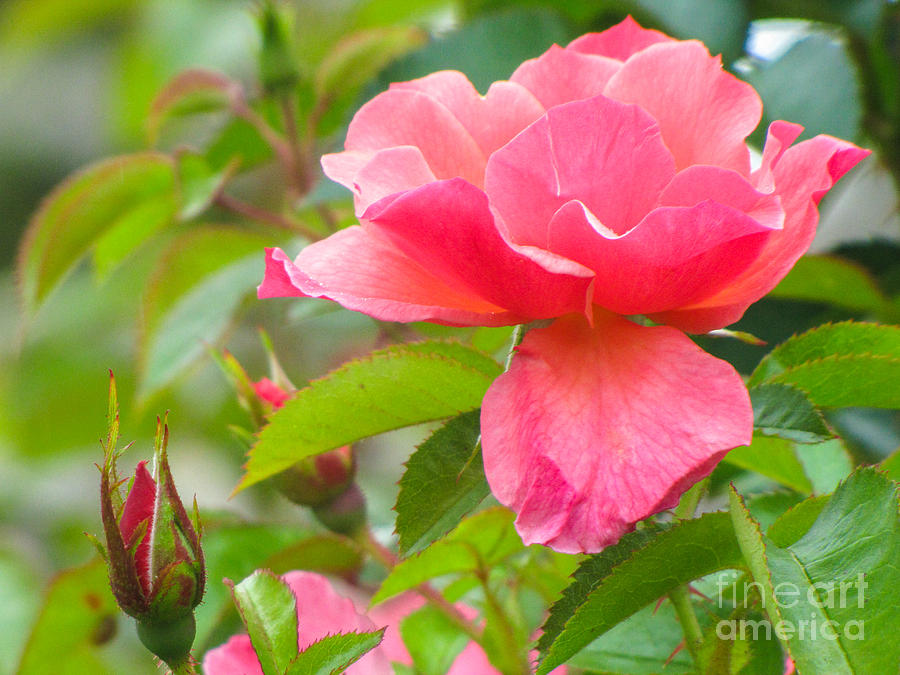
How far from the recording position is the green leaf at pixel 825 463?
1.35 feet

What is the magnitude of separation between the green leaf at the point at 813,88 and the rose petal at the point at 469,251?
36cm

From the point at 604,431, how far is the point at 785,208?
10 cm

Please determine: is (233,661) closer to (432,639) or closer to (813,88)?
(432,639)

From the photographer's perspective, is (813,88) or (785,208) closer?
(785,208)

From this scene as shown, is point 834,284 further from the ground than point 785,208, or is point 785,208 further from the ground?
point 785,208

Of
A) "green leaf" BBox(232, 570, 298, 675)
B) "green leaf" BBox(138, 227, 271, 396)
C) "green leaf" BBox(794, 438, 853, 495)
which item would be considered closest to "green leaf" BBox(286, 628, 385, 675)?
"green leaf" BBox(232, 570, 298, 675)

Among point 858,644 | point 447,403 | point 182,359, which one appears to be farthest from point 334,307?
point 858,644

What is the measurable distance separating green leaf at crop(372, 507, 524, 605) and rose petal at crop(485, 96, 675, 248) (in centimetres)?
16

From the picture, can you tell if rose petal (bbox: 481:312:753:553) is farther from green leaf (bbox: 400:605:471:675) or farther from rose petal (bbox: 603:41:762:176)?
green leaf (bbox: 400:605:471:675)

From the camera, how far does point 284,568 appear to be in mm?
517

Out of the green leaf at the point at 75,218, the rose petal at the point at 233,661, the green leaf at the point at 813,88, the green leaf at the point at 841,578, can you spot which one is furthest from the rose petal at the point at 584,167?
the green leaf at the point at 75,218

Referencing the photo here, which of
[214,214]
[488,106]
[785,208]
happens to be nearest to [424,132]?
[488,106]

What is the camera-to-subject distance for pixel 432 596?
46 centimetres

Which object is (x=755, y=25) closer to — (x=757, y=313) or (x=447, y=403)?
(x=757, y=313)
